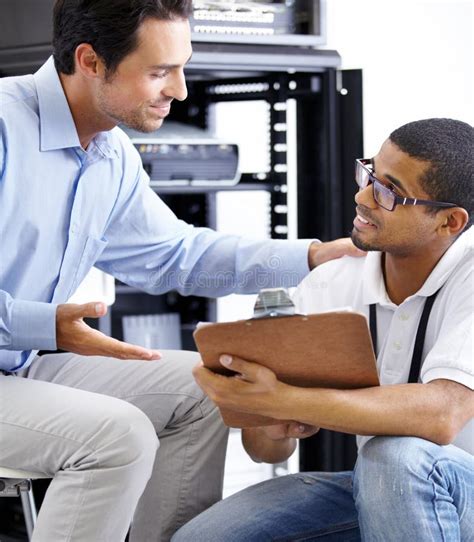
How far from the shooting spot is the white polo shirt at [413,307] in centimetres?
158

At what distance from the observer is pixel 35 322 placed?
5.52ft

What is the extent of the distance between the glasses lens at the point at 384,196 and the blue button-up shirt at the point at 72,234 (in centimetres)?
35

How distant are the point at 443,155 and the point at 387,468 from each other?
540 mm

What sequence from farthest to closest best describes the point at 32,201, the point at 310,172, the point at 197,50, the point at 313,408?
1. the point at 310,172
2. the point at 197,50
3. the point at 32,201
4. the point at 313,408

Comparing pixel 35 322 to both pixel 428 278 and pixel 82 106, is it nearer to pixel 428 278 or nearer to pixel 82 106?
pixel 82 106

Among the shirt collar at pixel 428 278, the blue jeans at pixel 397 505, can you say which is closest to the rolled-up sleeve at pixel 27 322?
the blue jeans at pixel 397 505

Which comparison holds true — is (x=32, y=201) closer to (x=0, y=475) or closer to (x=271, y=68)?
(x=0, y=475)

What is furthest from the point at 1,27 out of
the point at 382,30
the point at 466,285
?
the point at 466,285

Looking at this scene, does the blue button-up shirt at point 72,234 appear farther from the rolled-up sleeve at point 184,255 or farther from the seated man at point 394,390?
the seated man at point 394,390

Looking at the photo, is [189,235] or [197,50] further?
[197,50]

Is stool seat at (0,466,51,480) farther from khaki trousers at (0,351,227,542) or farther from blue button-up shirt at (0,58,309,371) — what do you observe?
blue button-up shirt at (0,58,309,371)

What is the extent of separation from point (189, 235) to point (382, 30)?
3.00ft

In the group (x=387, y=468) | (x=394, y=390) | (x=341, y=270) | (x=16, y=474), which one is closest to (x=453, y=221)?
(x=341, y=270)

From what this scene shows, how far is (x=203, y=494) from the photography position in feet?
6.23
